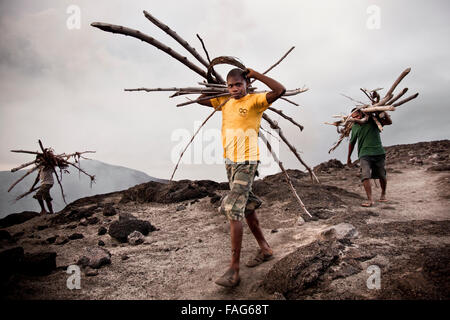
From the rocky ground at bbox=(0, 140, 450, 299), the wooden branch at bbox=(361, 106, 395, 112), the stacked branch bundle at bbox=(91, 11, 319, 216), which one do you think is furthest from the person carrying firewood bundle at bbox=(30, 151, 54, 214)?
the wooden branch at bbox=(361, 106, 395, 112)

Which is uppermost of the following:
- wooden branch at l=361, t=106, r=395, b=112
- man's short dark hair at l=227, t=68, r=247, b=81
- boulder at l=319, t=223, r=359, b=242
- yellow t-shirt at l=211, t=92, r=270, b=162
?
wooden branch at l=361, t=106, r=395, b=112

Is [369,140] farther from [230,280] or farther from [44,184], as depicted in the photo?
[44,184]

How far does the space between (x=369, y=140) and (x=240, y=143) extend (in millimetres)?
4037

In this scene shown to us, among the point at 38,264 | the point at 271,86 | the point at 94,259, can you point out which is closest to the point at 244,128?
the point at 271,86

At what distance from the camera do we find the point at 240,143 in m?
2.31

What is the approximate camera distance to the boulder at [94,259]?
8.90 ft

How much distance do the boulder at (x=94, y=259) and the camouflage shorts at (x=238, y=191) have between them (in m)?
1.61

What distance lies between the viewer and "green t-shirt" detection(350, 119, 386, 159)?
5.05 metres

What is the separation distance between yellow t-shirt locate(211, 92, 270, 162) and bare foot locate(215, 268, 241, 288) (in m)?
1.02

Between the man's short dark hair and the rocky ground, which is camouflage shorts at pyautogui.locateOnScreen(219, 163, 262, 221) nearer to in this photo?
the rocky ground
